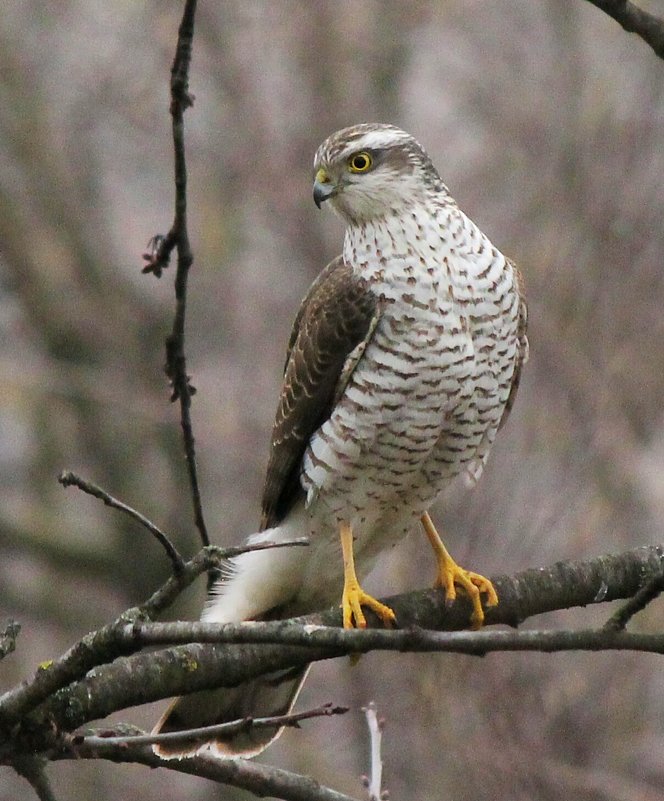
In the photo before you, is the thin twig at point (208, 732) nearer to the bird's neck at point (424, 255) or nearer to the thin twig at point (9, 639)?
the thin twig at point (9, 639)

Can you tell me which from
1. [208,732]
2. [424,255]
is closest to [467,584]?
[424,255]

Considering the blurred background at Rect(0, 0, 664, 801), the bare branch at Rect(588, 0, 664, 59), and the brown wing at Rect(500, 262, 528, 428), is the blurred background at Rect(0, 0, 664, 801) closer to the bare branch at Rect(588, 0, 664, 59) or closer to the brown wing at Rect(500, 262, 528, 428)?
the brown wing at Rect(500, 262, 528, 428)

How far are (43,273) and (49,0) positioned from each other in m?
2.19

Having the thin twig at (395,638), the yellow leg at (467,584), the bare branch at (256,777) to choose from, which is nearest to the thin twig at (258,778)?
the bare branch at (256,777)

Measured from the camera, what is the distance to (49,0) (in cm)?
1072

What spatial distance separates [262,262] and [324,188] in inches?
254

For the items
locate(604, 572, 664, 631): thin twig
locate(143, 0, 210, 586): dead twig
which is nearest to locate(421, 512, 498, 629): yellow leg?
locate(143, 0, 210, 586): dead twig

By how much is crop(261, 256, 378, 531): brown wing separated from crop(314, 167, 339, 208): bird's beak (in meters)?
0.22

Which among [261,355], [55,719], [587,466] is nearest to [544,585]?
[55,719]

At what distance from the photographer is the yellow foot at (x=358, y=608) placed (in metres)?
4.34

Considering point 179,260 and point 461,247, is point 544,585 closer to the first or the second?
point 461,247

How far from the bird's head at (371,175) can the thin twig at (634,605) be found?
2125mm

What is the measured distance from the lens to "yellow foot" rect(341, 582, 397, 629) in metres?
4.34

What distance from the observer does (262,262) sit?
11.1 metres
